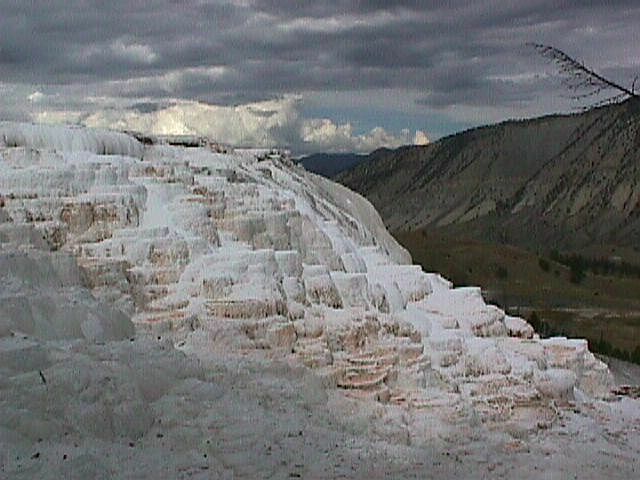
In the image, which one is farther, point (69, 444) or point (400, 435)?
point (400, 435)

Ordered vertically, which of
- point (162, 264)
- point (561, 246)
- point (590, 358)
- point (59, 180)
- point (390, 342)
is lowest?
point (561, 246)

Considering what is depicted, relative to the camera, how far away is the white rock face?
1627cm

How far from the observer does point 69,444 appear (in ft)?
49.5

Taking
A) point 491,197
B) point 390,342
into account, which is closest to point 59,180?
point 390,342

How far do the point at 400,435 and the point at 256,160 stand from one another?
1690 centimetres

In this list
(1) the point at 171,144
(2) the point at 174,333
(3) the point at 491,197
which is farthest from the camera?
(3) the point at 491,197

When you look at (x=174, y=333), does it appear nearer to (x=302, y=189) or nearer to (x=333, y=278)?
(x=333, y=278)

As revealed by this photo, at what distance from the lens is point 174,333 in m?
20.0

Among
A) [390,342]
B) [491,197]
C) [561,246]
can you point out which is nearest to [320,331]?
[390,342]

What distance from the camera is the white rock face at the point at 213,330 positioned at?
1627 centimetres

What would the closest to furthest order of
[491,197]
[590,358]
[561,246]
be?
1. [590,358]
2. [561,246]
3. [491,197]

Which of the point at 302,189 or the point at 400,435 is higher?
the point at 302,189

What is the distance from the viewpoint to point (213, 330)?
2023 centimetres

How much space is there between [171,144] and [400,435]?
16.2 metres
